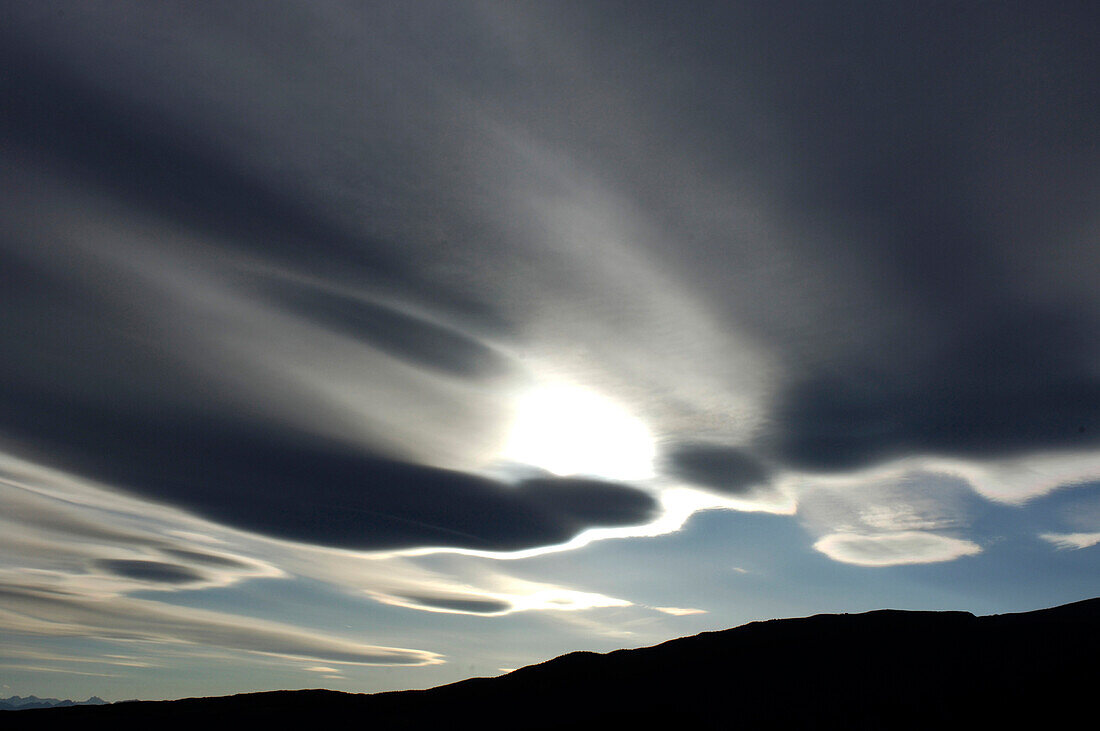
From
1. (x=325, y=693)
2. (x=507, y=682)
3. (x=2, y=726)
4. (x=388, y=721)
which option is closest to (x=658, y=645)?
(x=507, y=682)

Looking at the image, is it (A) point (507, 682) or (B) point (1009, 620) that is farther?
(A) point (507, 682)

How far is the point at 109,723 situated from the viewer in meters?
94.9

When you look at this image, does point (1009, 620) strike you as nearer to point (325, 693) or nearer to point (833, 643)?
point (833, 643)

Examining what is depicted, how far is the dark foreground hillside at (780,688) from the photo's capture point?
67875 millimetres

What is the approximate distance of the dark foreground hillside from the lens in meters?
67.9

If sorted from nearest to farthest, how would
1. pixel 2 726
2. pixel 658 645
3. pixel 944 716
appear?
pixel 944 716 → pixel 2 726 → pixel 658 645

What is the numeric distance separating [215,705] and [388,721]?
107 ft

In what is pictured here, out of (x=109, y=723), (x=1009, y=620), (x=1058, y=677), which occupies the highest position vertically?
(x=1009, y=620)

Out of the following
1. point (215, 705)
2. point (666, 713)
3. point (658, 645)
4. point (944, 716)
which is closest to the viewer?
point (944, 716)

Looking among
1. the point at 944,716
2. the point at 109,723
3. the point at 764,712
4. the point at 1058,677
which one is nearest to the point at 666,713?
the point at 764,712

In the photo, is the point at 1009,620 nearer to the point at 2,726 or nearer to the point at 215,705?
the point at 215,705

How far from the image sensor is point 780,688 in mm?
82000

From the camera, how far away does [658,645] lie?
114 metres

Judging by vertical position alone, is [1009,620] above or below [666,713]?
above
